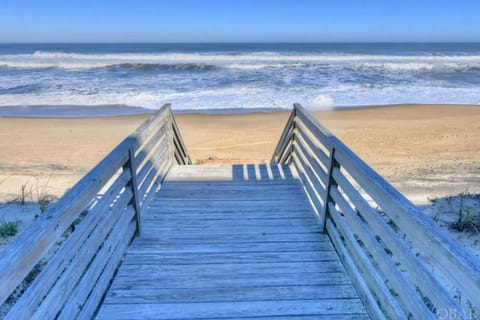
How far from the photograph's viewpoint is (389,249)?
5.94ft

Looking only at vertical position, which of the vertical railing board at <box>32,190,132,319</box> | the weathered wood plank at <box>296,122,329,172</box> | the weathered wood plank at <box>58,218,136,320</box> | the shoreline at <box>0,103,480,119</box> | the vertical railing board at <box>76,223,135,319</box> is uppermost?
the weathered wood plank at <box>296,122,329,172</box>

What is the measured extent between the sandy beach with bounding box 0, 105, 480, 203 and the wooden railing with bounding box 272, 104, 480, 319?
7.82 feet

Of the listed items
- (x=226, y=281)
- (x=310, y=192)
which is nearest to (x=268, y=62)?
(x=310, y=192)

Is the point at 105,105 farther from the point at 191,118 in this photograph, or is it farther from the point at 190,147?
the point at 190,147

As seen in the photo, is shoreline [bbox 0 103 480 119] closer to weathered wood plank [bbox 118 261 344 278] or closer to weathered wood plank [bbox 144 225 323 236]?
weathered wood plank [bbox 144 225 323 236]

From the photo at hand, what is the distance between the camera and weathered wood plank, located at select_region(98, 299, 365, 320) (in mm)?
2062

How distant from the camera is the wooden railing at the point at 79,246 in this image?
124cm

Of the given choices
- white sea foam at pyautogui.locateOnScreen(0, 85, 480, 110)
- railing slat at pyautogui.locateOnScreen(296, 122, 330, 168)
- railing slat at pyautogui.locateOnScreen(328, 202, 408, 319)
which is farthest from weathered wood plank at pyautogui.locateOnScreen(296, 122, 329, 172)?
white sea foam at pyautogui.locateOnScreen(0, 85, 480, 110)

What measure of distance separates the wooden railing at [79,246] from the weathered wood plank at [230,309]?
0.19 metres

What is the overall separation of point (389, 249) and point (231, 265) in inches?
46.3

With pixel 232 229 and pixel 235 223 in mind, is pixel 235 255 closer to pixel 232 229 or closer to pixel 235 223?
pixel 232 229

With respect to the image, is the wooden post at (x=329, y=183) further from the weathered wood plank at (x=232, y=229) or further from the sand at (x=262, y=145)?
the sand at (x=262, y=145)

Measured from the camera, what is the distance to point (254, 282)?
2365 mm

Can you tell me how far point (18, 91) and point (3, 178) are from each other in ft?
40.6
